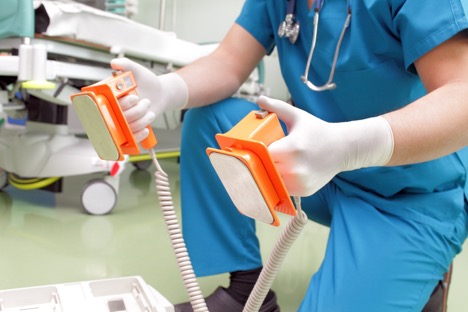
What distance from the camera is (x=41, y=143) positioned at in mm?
2078

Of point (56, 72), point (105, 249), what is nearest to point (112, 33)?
point (56, 72)

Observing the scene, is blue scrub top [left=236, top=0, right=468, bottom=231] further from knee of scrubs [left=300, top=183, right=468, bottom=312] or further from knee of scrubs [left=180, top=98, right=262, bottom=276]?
knee of scrubs [left=180, top=98, right=262, bottom=276]

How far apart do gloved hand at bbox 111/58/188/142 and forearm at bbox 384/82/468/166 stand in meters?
0.39

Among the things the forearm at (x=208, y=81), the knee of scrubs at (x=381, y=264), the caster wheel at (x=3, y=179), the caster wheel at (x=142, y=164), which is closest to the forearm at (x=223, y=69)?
the forearm at (x=208, y=81)

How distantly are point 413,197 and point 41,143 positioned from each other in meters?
1.58

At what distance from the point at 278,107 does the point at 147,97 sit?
419 mm

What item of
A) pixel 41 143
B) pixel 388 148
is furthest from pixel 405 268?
pixel 41 143

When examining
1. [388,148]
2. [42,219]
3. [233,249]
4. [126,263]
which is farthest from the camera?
[42,219]

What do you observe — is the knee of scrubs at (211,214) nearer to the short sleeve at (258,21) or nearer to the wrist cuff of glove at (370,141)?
the short sleeve at (258,21)

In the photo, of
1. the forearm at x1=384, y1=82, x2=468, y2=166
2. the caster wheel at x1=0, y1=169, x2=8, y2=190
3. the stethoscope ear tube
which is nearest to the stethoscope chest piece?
the stethoscope ear tube

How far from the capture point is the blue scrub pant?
918 mm

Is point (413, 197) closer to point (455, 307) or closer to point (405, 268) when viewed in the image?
point (405, 268)

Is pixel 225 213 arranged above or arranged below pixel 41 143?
above

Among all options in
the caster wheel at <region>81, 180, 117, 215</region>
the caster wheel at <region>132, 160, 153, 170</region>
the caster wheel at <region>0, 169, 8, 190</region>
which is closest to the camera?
the caster wheel at <region>81, 180, 117, 215</region>
